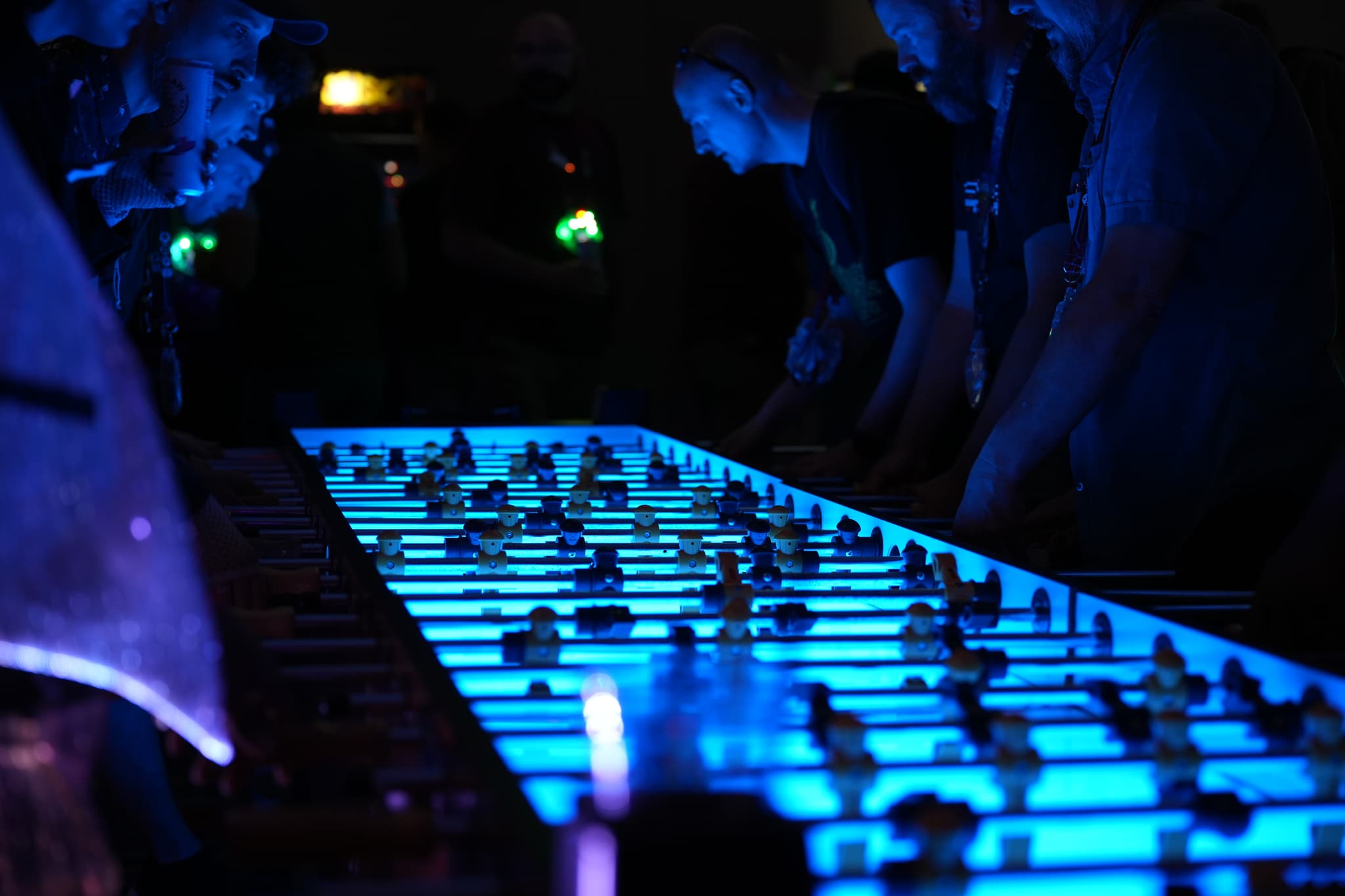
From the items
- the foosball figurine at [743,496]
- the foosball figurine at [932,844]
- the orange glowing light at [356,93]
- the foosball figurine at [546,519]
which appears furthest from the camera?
the orange glowing light at [356,93]

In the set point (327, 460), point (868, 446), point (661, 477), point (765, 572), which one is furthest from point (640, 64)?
point (765, 572)

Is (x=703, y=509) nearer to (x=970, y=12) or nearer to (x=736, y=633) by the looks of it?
(x=736, y=633)

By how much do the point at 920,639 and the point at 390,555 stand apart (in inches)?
31.7

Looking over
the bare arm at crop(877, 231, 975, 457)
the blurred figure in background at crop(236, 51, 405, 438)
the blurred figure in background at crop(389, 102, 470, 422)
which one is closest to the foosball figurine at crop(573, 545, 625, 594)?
the bare arm at crop(877, 231, 975, 457)

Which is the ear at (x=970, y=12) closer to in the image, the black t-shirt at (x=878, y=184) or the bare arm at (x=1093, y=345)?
the black t-shirt at (x=878, y=184)

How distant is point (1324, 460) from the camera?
2.19 metres

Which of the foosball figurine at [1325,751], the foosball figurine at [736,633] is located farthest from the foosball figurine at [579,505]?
the foosball figurine at [1325,751]

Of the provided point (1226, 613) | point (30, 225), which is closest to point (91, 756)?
point (30, 225)

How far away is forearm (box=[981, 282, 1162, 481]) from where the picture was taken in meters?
2.09

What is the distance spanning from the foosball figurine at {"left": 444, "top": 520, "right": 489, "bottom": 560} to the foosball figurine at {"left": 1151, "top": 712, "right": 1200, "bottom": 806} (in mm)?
1132

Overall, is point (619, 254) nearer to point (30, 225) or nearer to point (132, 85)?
point (132, 85)

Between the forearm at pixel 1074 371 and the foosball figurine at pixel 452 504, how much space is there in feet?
3.05

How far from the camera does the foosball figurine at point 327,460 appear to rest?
3195 millimetres

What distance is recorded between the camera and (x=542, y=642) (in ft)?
4.83
